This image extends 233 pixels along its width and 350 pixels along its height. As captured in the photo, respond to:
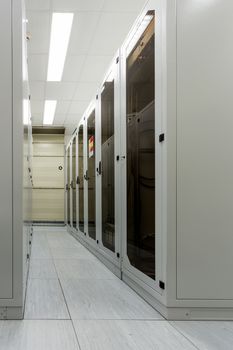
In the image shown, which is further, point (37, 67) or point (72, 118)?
point (72, 118)

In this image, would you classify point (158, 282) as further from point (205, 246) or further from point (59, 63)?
point (59, 63)

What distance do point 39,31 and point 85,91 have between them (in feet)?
10.5

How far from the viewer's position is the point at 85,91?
29.3 ft

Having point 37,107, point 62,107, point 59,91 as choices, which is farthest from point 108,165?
point 37,107

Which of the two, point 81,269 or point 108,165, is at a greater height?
point 108,165

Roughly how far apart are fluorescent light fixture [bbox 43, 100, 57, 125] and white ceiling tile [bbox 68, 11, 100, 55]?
352 cm

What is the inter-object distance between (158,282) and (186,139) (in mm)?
851

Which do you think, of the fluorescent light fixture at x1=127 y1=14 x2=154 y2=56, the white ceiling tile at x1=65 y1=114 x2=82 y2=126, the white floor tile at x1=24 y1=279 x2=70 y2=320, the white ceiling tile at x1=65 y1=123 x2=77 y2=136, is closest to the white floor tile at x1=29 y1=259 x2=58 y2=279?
the white floor tile at x1=24 y1=279 x2=70 y2=320

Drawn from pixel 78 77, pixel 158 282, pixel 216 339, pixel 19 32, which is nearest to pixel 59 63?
pixel 78 77

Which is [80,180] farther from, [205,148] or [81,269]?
[205,148]

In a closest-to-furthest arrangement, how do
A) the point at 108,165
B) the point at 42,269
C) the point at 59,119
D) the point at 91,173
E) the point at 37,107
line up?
the point at 42,269 → the point at 108,165 → the point at 91,173 → the point at 37,107 → the point at 59,119

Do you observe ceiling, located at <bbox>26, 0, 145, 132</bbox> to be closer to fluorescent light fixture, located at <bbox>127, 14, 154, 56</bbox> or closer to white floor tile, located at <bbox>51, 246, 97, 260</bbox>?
fluorescent light fixture, located at <bbox>127, 14, 154, 56</bbox>

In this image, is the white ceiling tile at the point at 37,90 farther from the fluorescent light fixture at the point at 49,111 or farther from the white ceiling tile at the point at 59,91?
the fluorescent light fixture at the point at 49,111

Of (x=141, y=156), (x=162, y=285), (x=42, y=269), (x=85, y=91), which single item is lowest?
(x=42, y=269)
